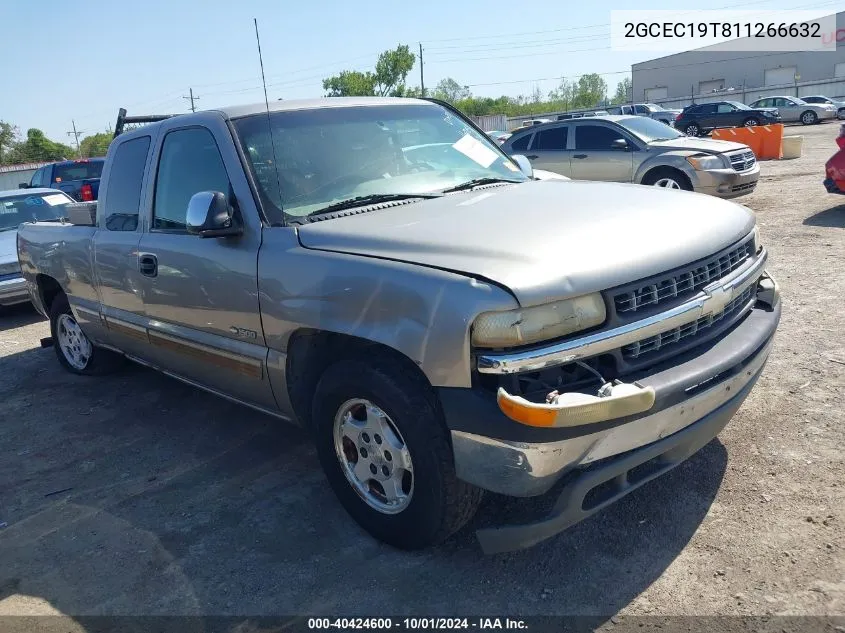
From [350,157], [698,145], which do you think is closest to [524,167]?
[350,157]

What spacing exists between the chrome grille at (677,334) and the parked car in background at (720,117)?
101 feet

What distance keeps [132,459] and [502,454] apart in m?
2.84

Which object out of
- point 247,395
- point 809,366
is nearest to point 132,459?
point 247,395

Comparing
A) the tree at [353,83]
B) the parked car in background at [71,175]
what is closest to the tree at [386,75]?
the tree at [353,83]

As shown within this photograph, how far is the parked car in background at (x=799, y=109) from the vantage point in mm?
34312

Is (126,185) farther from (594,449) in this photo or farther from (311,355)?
(594,449)

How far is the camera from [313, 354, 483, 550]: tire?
2613 millimetres

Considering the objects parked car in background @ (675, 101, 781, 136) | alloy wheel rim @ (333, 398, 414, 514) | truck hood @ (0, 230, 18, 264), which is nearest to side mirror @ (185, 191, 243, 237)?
alloy wheel rim @ (333, 398, 414, 514)

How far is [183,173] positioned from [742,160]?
952 centimetres

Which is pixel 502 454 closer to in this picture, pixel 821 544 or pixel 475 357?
pixel 475 357

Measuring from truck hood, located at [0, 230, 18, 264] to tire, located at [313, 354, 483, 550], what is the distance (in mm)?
7028

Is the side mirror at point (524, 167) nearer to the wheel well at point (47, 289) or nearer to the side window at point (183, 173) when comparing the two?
the side window at point (183, 173)

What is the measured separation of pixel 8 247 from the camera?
28.7ft

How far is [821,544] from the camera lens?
275 centimetres
